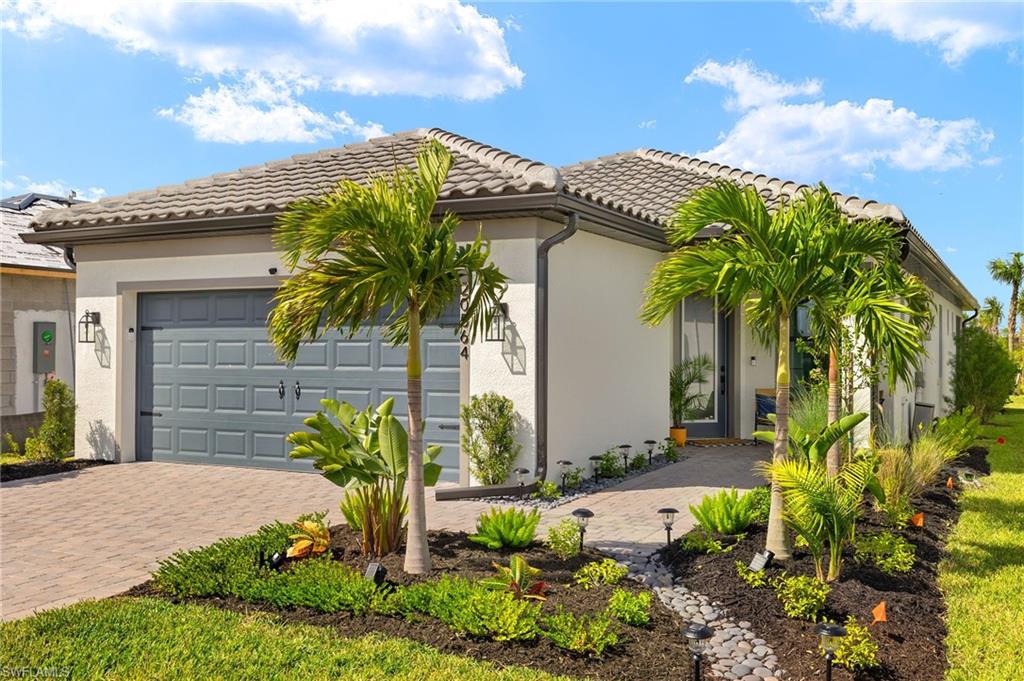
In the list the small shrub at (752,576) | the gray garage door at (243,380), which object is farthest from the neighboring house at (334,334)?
the small shrub at (752,576)

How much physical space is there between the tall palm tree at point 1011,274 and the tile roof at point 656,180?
3044 centimetres

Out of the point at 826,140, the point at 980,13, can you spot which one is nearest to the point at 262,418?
the point at 980,13

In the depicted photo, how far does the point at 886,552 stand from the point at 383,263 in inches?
166

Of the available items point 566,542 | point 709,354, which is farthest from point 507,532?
point 709,354

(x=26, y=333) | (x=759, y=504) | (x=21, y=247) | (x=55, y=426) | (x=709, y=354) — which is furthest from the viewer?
(x=21, y=247)

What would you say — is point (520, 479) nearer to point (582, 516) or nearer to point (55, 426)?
point (582, 516)

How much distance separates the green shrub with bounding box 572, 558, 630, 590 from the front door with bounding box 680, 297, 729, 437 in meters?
8.54

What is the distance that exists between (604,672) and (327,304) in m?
3.07

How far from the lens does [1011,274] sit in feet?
126

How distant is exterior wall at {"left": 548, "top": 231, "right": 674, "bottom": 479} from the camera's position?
31.2 feet

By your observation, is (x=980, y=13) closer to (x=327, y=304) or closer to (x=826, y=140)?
(x=826, y=140)

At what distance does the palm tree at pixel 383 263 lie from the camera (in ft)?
17.7

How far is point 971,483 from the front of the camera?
1021cm

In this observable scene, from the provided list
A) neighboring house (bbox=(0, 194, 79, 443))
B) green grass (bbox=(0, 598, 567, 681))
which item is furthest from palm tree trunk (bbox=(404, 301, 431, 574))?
neighboring house (bbox=(0, 194, 79, 443))
